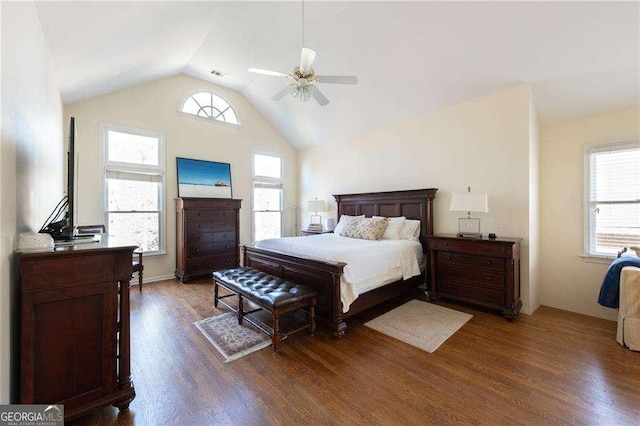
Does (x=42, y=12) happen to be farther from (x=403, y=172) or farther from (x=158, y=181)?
(x=403, y=172)

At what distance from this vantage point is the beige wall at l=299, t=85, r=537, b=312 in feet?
11.3

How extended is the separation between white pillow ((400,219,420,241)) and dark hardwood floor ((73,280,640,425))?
1.54m

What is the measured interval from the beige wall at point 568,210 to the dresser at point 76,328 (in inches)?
190

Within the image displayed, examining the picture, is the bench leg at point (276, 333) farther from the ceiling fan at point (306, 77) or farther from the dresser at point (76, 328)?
the ceiling fan at point (306, 77)

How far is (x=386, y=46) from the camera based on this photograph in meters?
3.57

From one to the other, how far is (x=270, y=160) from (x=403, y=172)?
3332 mm

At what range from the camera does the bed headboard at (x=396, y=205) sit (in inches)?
168

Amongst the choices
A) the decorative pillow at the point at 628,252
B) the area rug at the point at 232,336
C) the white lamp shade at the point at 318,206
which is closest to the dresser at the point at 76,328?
the area rug at the point at 232,336

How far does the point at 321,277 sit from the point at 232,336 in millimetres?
1079

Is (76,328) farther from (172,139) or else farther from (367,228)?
(172,139)

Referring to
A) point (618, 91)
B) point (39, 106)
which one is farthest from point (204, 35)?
point (618, 91)

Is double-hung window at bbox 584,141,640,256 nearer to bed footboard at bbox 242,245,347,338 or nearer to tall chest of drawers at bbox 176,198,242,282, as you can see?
bed footboard at bbox 242,245,347,338

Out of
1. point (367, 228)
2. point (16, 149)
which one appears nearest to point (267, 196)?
point (367, 228)

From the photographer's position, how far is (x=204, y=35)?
153 inches
